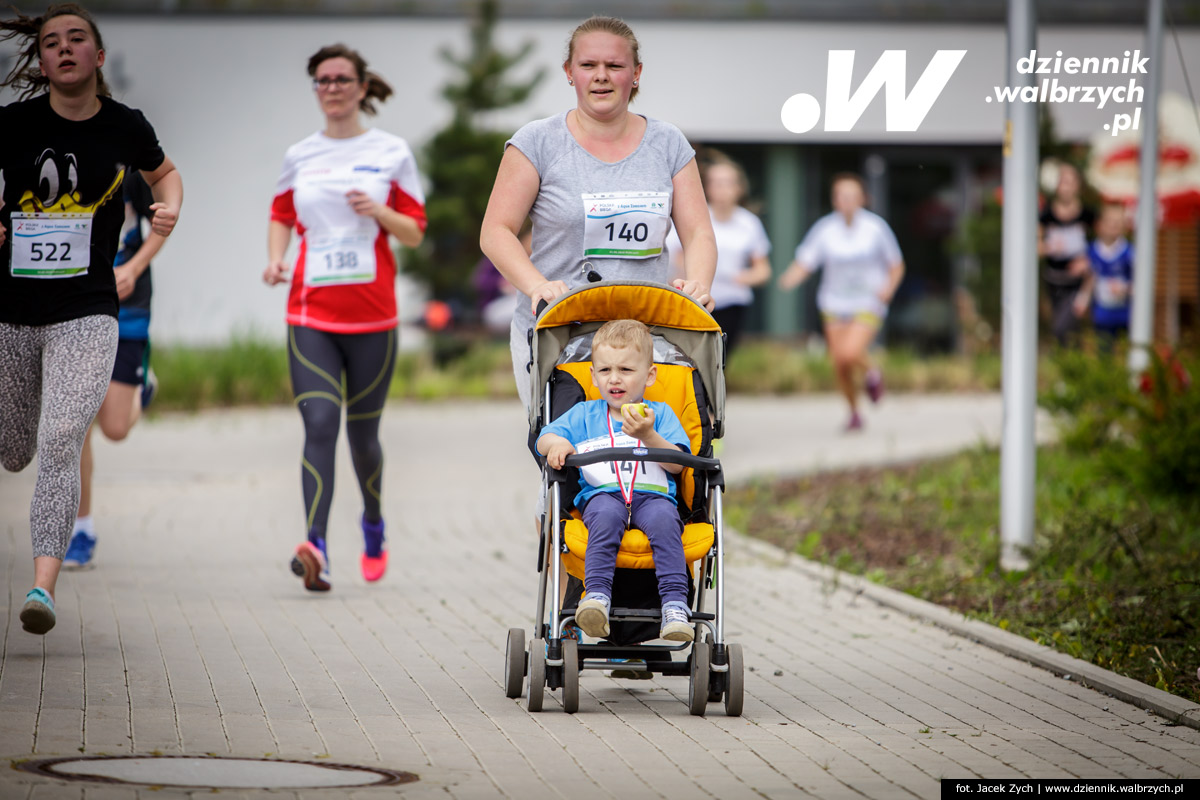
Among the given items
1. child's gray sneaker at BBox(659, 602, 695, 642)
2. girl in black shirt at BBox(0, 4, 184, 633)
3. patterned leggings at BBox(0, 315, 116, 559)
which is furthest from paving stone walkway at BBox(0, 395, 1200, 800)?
girl in black shirt at BBox(0, 4, 184, 633)

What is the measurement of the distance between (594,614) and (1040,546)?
3.69 m

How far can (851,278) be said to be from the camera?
14523mm

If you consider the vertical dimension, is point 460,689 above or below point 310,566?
below

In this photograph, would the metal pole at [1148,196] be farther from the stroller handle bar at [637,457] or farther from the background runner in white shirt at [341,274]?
the stroller handle bar at [637,457]

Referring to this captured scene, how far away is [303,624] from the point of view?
263 inches

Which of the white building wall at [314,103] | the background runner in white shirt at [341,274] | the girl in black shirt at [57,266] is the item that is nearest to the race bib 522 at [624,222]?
the girl in black shirt at [57,266]

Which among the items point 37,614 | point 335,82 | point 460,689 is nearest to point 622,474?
point 460,689

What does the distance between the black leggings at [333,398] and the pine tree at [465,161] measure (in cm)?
1392

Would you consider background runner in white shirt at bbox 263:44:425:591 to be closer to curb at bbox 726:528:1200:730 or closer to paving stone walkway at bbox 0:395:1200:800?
paving stone walkway at bbox 0:395:1200:800

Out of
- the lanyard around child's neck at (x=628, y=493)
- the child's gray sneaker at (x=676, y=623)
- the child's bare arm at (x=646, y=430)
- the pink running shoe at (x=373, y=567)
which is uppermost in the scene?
the child's bare arm at (x=646, y=430)

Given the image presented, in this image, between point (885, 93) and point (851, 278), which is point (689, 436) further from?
point (851, 278)

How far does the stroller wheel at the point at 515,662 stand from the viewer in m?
5.32

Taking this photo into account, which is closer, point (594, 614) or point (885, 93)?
point (594, 614)

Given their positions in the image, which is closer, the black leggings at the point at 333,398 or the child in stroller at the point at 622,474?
the child in stroller at the point at 622,474
